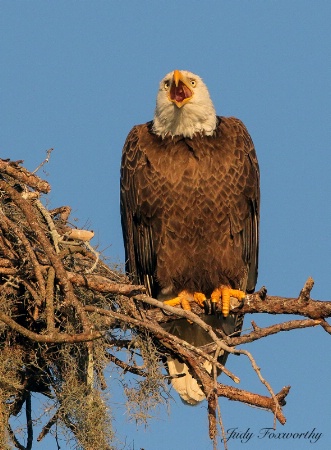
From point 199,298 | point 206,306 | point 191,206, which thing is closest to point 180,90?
point 191,206

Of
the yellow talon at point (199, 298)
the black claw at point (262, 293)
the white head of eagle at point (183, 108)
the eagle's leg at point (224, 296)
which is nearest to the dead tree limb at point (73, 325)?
the black claw at point (262, 293)

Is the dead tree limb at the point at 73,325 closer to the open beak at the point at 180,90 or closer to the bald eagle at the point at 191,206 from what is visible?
the bald eagle at the point at 191,206

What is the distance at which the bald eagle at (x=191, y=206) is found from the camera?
7543 millimetres

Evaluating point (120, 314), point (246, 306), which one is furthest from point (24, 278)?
point (246, 306)

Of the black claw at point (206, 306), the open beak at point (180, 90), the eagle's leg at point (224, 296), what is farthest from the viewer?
the open beak at point (180, 90)

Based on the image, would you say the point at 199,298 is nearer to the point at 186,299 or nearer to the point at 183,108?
the point at 186,299

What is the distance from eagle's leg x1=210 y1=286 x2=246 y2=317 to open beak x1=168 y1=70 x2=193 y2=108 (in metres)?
1.48

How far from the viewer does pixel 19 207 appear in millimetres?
5852

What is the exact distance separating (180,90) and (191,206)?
105cm

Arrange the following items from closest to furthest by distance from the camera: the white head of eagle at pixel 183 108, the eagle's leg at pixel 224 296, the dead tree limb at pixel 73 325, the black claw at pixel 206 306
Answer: the dead tree limb at pixel 73 325 → the eagle's leg at pixel 224 296 → the black claw at pixel 206 306 → the white head of eagle at pixel 183 108

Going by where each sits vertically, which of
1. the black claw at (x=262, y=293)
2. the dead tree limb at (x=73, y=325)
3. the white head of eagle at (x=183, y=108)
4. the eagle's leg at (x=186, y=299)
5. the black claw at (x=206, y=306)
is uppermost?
the white head of eagle at (x=183, y=108)

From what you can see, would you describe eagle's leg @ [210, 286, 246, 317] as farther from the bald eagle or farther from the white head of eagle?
the white head of eagle

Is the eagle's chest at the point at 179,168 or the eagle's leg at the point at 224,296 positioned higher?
the eagle's chest at the point at 179,168

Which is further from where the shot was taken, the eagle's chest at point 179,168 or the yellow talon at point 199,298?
the yellow talon at point 199,298
